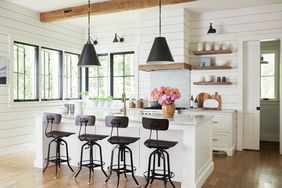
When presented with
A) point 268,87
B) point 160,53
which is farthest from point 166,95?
point 268,87

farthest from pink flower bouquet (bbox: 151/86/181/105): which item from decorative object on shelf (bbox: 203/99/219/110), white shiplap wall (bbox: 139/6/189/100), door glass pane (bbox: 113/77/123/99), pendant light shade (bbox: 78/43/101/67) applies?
door glass pane (bbox: 113/77/123/99)

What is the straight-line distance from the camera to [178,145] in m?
3.97

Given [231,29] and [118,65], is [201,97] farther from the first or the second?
[118,65]

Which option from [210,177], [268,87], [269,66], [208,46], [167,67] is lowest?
[210,177]

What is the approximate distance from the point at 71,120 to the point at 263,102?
5031 mm

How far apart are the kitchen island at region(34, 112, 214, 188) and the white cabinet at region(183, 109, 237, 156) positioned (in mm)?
1353

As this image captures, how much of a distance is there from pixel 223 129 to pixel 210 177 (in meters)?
1.70

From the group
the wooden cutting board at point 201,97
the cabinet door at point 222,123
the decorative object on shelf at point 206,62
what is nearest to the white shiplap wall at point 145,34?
the decorative object on shelf at point 206,62

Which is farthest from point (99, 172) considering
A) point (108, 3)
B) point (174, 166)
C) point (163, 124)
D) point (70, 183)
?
point (108, 3)

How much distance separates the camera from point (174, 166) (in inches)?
158

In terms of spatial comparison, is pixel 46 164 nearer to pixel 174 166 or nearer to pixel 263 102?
pixel 174 166

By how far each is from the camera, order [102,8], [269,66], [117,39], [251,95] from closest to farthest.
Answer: [102,8] → [251,95] → [269,66] → [117,39]

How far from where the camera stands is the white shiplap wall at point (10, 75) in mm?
5512

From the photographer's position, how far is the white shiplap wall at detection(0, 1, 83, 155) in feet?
18.1
